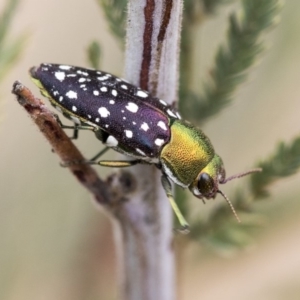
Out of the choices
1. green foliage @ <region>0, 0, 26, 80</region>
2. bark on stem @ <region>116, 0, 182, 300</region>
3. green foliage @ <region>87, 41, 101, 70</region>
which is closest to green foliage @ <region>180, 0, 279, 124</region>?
bark on stem @ <region>116, 0, 182, 300</region>

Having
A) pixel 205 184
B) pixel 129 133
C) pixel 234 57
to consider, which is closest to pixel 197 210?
pixel 205 184

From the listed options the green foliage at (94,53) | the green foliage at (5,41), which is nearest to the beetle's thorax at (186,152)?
the green foliage at (94,53)

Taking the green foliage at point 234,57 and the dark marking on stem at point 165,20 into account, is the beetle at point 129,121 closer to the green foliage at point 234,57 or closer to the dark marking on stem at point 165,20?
the green foliage at point 234,57

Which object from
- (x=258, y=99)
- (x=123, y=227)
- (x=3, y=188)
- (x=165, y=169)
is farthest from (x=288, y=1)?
(x=3, y=188)

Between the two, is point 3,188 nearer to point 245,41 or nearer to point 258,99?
point 258,99

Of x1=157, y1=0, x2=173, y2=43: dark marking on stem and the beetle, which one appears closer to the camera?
x1=157, y1=0, x2=173, y2=43: dark marking on stem

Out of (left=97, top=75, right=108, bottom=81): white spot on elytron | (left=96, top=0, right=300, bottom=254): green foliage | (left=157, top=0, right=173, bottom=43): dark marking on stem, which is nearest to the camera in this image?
(left=157, top=0, right=173, bottom=43): dark marking on stem

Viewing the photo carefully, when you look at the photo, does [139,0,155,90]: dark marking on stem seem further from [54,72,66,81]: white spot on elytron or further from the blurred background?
the blurred background
